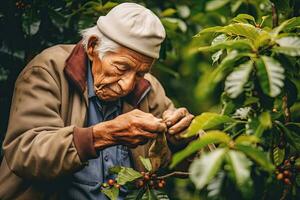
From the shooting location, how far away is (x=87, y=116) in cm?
281

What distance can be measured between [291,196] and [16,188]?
1.26 metres

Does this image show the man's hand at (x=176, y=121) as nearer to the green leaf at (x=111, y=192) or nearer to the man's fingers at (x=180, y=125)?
the man's fingers at (x=180, y=125)

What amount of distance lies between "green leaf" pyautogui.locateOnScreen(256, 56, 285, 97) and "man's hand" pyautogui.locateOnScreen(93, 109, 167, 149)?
24.8 inches

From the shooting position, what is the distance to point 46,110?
260cm

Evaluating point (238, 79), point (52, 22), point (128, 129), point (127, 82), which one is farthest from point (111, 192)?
point (52, 22)

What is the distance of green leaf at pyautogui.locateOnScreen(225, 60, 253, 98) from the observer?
1943 millimetres

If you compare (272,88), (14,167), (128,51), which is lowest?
(14,167)

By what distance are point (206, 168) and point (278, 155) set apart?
3.08ft

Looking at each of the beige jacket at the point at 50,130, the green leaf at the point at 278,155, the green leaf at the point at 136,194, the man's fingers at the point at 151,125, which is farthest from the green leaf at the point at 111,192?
the green leaf at the point at 278,155

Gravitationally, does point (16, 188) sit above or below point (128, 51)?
below

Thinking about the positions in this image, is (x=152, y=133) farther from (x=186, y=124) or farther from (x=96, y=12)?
(x=96, y=12)

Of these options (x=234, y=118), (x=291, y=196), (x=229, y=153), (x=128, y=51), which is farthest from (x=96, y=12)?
(x=229, y=153)

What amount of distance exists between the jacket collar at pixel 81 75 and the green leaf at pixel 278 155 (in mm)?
757

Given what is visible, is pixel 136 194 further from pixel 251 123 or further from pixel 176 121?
pixel 251 123
